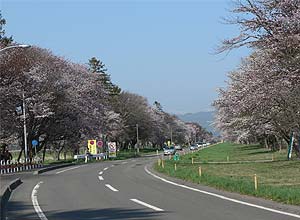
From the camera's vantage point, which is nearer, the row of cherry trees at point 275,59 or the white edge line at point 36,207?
the white edge line at point 36,207

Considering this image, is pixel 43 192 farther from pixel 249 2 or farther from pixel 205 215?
pixel 249 2

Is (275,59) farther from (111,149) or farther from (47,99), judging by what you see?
(111,149)

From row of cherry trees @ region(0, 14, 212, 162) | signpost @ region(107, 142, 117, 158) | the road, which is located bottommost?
the road

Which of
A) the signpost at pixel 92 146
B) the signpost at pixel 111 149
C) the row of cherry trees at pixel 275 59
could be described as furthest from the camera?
the signpost at pixel 111 149

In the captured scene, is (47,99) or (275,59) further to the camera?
(47,99)

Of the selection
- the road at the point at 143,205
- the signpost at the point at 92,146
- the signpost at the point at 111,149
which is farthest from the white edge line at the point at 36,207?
the signpost at the point at 111,149

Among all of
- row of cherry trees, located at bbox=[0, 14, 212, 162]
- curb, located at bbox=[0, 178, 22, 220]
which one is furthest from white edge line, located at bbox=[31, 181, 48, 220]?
row of cherry trees, located at bbox=[0, 14, 212, 162]

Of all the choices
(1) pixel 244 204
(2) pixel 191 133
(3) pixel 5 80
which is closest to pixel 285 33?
(1) pixel 244 204

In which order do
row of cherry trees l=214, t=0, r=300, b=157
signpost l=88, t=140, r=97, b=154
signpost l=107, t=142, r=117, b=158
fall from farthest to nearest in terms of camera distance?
signpost l=107, t=142, r=117, b=158, signpost l=88, t=140, r=97, b=154, row of cherry trees l=214, t=0, r=300, b=157

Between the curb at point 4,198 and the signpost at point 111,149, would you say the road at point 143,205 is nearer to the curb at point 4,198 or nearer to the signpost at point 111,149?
the curb at point 4,198

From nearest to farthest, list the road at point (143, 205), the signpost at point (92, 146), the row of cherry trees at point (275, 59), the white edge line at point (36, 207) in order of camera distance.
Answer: the road at point (143, 205)
the white edge line at point (36, 207)
the row of cherry trees at point (275, 59)
the signpost at point (92, 146)

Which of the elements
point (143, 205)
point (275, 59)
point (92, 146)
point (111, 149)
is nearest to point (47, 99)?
point (92, 146)

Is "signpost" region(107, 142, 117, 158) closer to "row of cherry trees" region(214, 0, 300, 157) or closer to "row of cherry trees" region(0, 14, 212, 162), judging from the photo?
"row of cherry trees" region(0, 14, 212, 162)

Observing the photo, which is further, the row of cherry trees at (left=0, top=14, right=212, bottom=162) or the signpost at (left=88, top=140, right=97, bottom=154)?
the signpost at (left=88, top=140, right=97, bottom=154)
